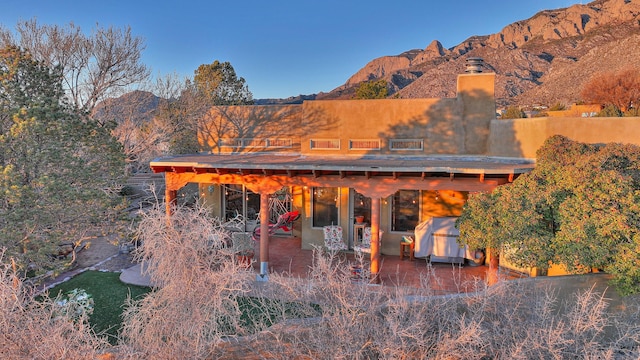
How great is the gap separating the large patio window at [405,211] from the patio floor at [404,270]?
1.08 meters

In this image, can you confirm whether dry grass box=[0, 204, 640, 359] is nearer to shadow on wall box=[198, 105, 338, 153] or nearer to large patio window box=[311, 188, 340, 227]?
large patio window box=[311, 188, 340, 227]

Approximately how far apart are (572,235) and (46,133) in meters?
11.2

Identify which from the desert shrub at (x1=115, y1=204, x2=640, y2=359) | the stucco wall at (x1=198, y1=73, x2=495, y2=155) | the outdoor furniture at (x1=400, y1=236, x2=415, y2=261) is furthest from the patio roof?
the desert shrub at (x1=115, y1=204, x2=640, y2=359)

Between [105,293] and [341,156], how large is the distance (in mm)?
7965

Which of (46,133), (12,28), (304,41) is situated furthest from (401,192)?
(304,41)

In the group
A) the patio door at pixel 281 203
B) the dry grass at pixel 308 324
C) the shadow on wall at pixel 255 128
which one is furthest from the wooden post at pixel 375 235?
the shadow on wall at pixel 255 128

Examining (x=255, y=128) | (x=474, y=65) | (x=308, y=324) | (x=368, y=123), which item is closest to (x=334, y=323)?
(x=308, y=324)

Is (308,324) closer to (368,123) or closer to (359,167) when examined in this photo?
(359,167)

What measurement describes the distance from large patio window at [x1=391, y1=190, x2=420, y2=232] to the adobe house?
32 millimetres

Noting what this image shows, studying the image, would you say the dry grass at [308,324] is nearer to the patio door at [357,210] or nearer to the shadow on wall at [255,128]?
the patio door at [357,210]

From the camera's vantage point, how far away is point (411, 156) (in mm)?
→ 12188

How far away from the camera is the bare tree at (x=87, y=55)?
16.7 m

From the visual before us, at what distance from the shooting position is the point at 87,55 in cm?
1850

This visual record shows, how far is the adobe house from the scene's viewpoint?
988 centimetres
